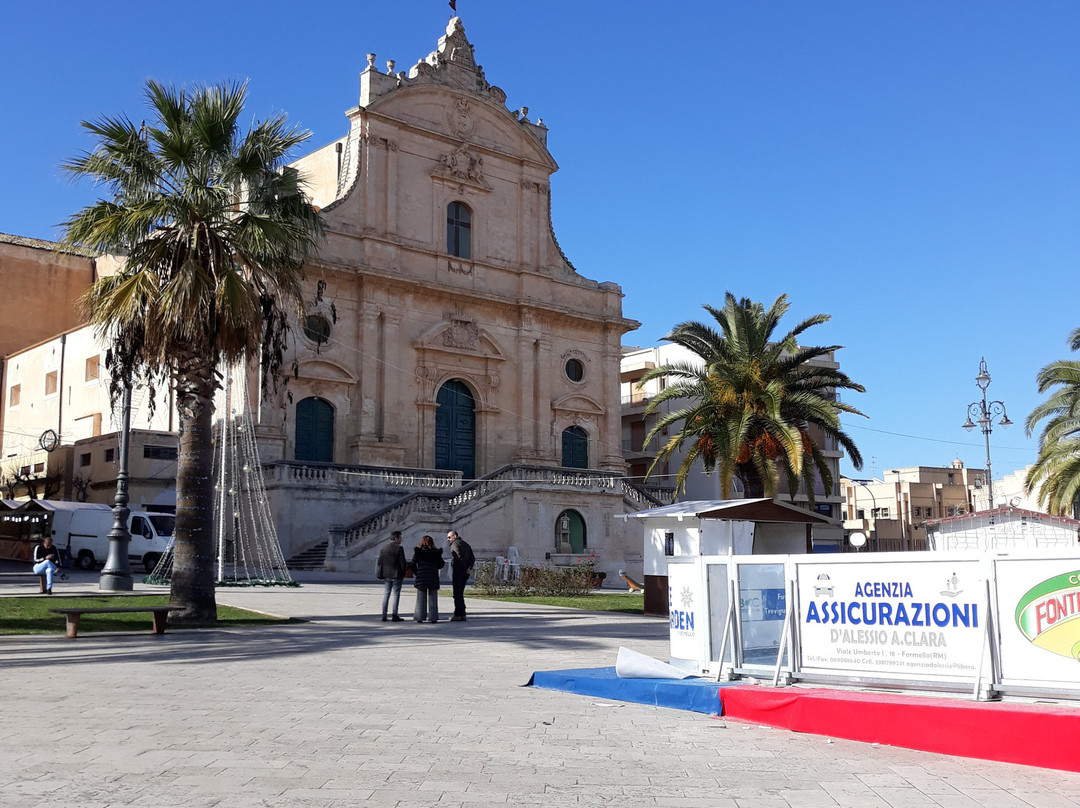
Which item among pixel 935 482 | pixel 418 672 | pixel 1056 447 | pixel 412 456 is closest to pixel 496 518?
pixel 412 456

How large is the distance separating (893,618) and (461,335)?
34581 mm

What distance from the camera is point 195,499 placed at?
56.5 feet

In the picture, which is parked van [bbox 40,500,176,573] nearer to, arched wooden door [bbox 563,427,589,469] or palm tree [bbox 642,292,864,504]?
palm tree [bbox 642,292,864,504]

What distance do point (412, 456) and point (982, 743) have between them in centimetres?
3384

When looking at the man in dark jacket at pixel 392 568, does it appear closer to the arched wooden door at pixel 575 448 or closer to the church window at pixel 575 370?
the arched wooden door at pixel 575 448

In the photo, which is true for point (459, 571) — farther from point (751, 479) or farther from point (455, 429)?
point (455, 429)

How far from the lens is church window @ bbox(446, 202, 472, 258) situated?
4325 centimetres

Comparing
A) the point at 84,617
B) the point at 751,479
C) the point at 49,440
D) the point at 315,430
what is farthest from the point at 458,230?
the point at 84,617

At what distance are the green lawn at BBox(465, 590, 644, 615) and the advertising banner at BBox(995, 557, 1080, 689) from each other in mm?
13270

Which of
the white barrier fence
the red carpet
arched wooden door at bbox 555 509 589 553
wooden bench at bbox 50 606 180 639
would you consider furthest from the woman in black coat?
arched wooden door at bbox 555 509 589 553

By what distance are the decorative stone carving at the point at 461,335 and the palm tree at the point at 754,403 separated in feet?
47.7

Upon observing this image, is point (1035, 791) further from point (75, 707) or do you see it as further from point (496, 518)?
point (496, 518)

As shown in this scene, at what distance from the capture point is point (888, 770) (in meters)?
6.89

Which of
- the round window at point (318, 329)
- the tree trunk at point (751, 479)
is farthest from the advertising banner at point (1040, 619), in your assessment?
the round window at point (318, 329)
